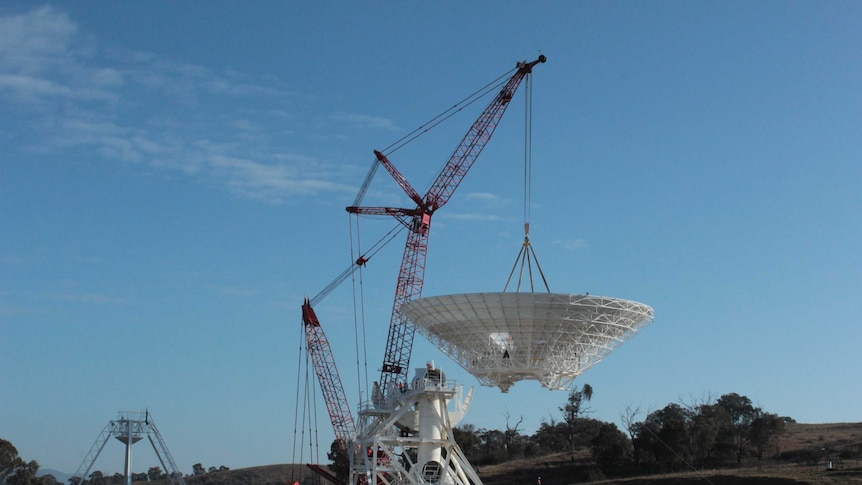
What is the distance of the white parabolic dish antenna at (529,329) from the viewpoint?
60312 millimetres

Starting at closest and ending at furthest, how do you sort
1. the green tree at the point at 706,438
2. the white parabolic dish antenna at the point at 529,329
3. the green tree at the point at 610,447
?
the white parabolic dish antenna at the point at 529,329 < the green tree at the point at 706,438 < the green tree at the point at 610,447

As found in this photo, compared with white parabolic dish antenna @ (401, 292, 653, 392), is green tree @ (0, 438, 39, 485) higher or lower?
lower

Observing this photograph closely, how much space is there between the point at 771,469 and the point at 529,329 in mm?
40234

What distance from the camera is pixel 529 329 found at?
62.0m

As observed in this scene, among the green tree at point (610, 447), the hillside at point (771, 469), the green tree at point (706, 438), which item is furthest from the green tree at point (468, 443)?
the green tree at point (706, 438)

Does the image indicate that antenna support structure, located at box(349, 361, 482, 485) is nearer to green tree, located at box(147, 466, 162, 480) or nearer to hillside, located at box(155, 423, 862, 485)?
hillside, located at box(155, 423, 862, 485)

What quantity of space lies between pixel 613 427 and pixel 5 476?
70.2 metres

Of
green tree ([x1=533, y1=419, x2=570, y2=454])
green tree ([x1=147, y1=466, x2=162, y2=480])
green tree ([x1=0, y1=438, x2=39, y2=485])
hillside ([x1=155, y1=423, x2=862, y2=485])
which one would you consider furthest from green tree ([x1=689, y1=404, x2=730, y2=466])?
green tree ([x1=147, y1=466, x2=162, y2=480])

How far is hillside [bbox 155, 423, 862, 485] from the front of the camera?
260 feet

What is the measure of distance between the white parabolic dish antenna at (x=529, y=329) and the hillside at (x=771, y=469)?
24095 millimetres

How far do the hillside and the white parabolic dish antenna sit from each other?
79.1 feet

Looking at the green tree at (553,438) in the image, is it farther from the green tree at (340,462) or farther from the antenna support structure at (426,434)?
the antenna support structure at (426,434)

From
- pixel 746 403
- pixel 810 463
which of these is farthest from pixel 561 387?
pixel 746 403

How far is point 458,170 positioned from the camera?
9375cm
